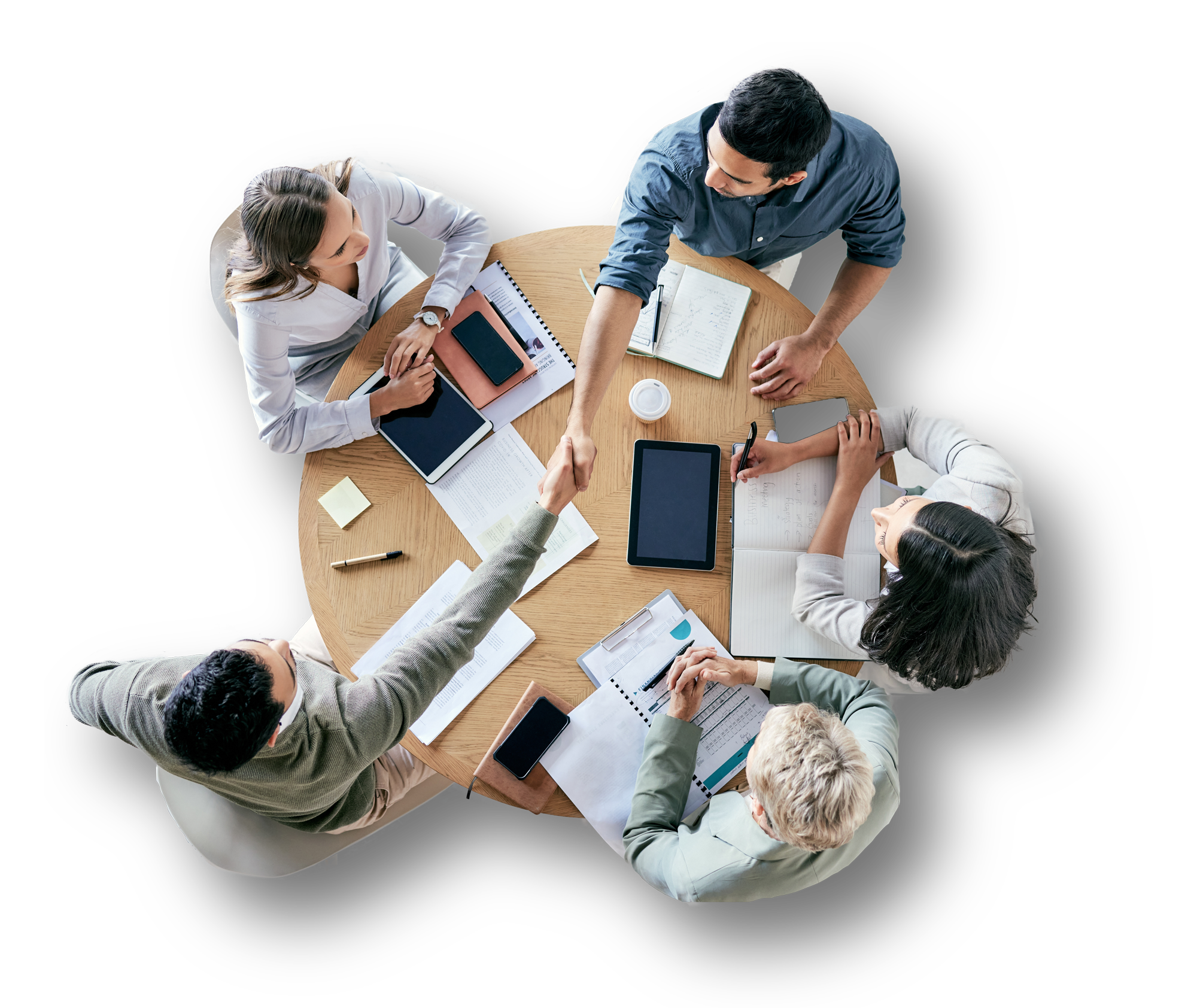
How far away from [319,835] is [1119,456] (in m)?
2.51

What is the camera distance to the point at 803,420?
1656 mm

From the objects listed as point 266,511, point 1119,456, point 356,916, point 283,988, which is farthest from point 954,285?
point 283,988

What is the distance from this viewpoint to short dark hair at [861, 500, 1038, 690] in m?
1.41

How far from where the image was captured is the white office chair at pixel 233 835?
1.58 metres

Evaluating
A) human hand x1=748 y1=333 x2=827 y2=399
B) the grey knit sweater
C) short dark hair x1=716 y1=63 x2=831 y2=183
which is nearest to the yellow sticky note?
the grey knit sweater

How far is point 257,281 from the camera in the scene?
1.51 m

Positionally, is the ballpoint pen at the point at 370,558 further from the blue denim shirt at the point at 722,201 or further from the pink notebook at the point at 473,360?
the blue denim shirt at the point at 722,201

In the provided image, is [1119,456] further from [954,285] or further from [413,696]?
[413,696]

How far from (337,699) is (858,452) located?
3.86 feet

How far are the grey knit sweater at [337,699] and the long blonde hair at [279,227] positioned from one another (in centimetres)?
69

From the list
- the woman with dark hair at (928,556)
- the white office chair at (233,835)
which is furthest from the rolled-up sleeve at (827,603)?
the white office chair at (233,835)

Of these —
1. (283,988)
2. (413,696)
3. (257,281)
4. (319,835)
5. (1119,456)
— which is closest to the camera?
(413,696)

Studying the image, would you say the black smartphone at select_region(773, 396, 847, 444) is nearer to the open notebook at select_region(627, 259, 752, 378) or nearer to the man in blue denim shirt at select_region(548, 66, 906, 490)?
the man in blue denim shirt at select_region(548, 66, 906, 490)

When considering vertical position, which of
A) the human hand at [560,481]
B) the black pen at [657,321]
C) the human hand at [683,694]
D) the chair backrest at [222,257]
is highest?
the chair backrest at [222,257]
